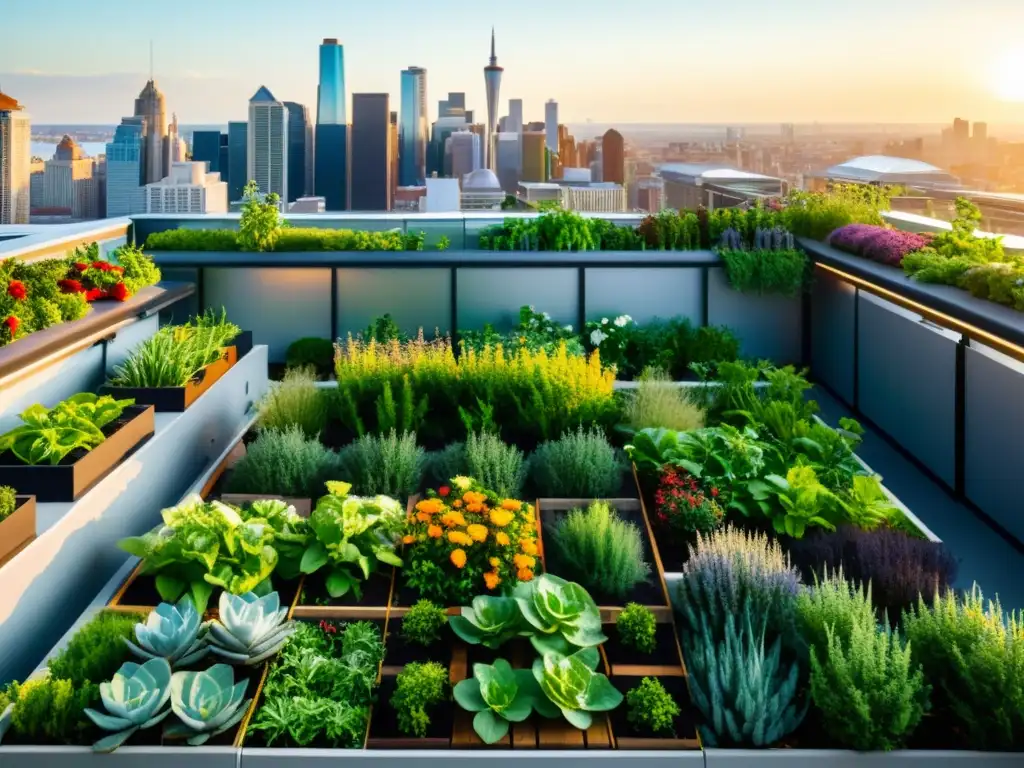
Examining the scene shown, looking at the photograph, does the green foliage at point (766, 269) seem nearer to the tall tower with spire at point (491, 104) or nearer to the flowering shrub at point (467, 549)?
the flowering shrub at point (467, 549)

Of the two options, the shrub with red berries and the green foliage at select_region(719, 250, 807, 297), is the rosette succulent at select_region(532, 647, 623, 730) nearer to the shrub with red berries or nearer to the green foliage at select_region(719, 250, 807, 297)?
the shrub with red berries

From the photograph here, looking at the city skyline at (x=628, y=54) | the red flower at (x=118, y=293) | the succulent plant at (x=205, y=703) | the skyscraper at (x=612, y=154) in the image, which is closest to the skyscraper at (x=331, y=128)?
the city skyline at (x=628, y=54)

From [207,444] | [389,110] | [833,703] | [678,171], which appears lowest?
[833,703]

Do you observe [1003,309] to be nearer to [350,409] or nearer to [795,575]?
[795,575]

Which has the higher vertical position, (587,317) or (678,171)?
(678,171)

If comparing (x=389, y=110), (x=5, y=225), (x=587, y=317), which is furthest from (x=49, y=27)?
(x=587, y=317)

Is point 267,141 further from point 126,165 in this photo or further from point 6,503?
point 6,503
